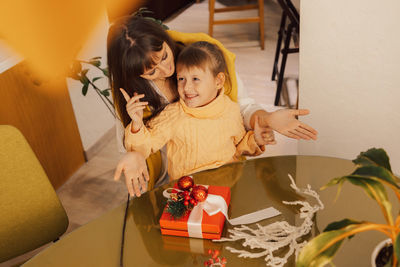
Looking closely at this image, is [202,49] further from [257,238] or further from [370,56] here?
[257,238]

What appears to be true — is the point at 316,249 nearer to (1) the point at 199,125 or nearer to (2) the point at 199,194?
(2) the point at 199,194

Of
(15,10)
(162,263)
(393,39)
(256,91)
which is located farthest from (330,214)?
(256,91)

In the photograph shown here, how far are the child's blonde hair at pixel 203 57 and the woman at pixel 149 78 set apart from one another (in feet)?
0.24

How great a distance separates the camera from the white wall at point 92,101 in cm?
252

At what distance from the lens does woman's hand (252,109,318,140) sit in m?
1.25

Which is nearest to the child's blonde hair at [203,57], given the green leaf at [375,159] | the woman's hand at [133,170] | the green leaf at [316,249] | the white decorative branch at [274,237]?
the woman's hand at [133,170]

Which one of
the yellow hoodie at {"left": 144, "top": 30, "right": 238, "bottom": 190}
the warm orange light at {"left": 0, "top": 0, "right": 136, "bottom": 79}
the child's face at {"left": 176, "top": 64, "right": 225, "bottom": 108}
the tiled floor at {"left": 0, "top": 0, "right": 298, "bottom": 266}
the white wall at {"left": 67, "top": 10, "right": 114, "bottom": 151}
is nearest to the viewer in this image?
the child's face at {"left": 176, "top": 64, "right": 225, "bottom": 108}

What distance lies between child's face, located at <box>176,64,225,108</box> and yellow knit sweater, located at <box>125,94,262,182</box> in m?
0.04

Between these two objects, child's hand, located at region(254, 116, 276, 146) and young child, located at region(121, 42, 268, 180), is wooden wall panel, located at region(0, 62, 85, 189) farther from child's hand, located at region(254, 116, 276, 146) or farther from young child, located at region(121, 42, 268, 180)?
child's hand, located at region(254, 116, 276, 146)

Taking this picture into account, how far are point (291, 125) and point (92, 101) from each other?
5.68 feet

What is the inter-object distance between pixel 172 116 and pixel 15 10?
1.18 m

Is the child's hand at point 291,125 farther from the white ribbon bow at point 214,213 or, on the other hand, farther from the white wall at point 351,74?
the white ribbon bow at point 214,213

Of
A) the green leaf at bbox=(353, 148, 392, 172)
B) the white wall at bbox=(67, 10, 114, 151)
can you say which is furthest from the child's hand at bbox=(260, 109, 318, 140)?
the white wall at bbox=(67, 10, 114, 151)

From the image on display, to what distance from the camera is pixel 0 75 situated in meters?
1.95
